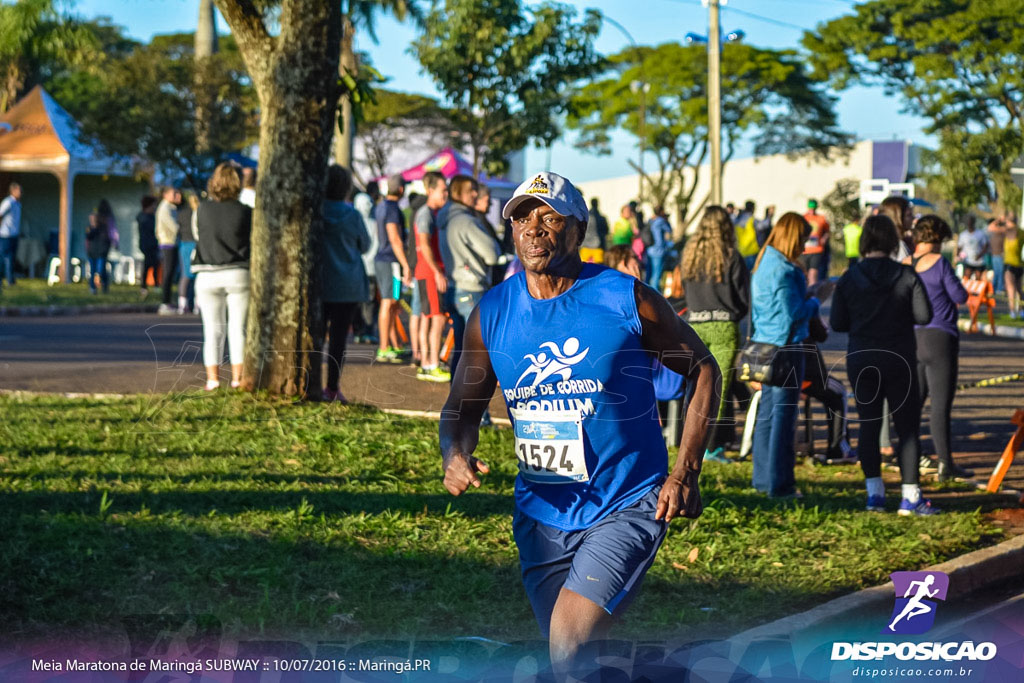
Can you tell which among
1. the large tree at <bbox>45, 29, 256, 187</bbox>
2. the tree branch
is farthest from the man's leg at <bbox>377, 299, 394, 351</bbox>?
the large tree at <bbox>45, 29, 256, 187</bbox>

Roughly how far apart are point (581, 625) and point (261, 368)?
5.96 m

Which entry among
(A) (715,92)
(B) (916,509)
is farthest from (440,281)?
(A) (715,92)

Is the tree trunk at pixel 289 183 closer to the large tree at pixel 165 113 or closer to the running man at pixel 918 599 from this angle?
the running man at pixel 918 599

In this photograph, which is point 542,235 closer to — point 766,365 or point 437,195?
point 766,365

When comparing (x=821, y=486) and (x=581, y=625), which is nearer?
(x=581, y=625)

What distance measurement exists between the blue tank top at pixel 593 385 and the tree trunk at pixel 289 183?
214 inches

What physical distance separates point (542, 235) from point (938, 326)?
5.47m

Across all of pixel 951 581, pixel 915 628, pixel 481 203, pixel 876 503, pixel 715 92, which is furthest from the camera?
pixel 715 92

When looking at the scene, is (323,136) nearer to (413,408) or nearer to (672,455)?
(413,408)

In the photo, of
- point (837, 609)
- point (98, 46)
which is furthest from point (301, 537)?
point (98, 46)

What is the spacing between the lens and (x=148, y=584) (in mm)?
5430

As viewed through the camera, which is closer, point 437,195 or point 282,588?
point 282,588

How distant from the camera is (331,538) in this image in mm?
6105

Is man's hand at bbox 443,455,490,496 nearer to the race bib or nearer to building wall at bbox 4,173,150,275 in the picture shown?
the race bib
